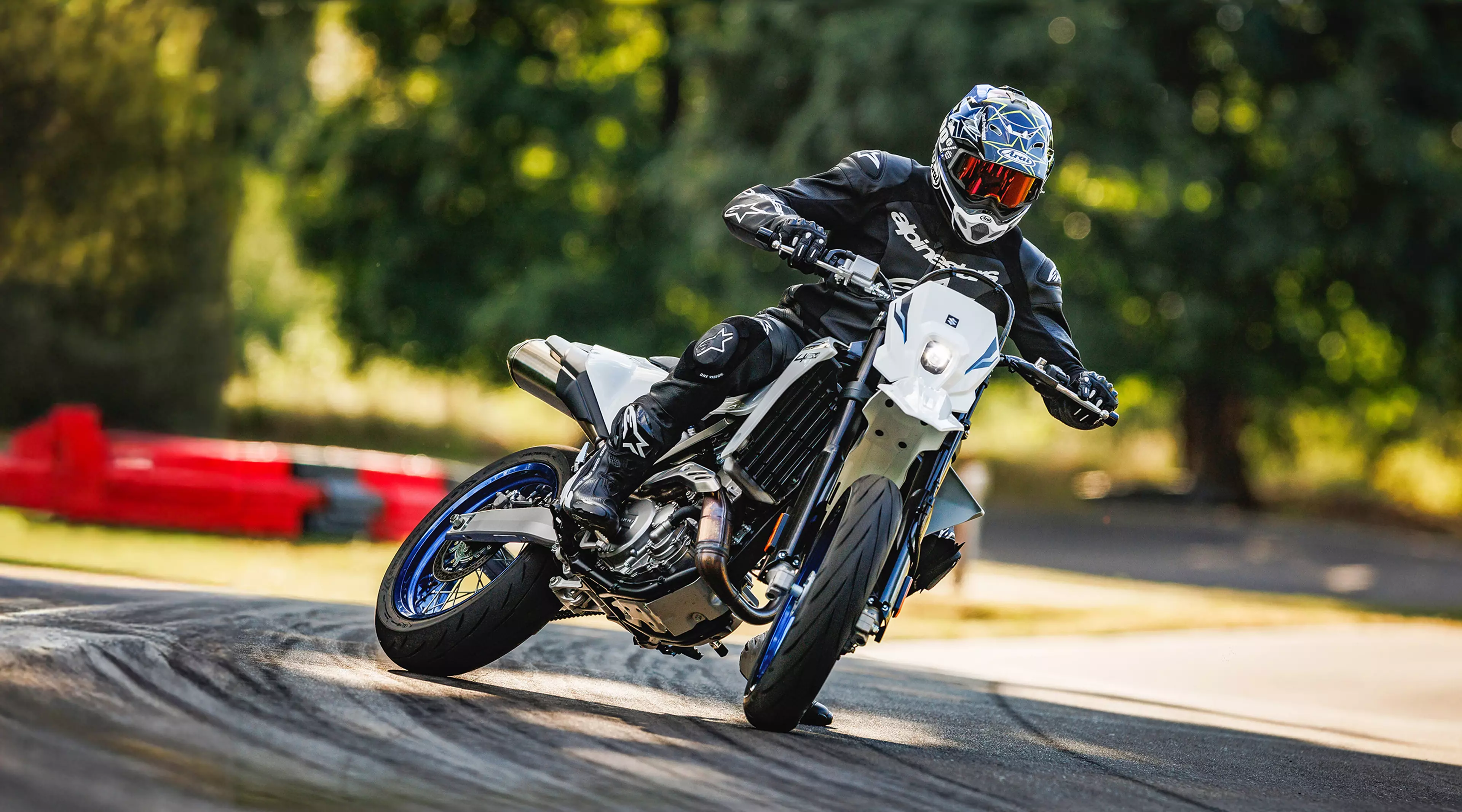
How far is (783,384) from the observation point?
534 cm

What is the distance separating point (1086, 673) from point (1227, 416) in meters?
17.9

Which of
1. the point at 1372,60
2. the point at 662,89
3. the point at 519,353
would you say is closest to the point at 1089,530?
the point at 1372,60

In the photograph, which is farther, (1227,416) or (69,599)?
(1227,416)

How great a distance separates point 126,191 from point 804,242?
1747cm

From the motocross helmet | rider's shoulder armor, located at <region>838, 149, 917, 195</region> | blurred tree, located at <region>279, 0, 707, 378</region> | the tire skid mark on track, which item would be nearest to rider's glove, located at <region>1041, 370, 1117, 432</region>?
the motocross helmet

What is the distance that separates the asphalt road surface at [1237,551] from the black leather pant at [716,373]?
13541mm

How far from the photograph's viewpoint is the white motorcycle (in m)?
4.95

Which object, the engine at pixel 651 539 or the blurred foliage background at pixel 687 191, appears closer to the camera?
the engine at pixel 651 539

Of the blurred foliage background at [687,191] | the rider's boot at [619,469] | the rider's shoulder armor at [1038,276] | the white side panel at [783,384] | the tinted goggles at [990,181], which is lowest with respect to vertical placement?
the rider's boot at [619,469]

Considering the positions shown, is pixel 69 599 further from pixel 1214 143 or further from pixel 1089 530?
pixel 1214 143

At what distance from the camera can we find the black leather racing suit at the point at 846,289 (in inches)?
215

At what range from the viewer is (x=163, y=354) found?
956 inches

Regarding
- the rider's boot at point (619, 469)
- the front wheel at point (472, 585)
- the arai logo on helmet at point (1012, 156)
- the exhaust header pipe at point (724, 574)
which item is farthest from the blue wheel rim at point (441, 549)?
the arai logo on helmet at point (1012, 156)

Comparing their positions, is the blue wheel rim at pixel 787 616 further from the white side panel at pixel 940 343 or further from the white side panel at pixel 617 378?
the white side panel at pixel 617 378
